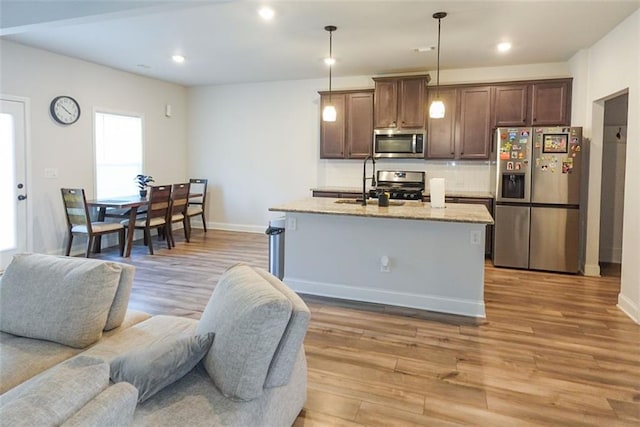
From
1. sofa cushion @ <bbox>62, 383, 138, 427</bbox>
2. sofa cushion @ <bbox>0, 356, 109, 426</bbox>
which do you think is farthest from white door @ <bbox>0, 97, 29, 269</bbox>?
sofa cushion @ <bbox>62, 383, 138, 427</bbox>

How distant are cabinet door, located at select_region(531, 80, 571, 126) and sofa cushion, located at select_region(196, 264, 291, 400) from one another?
5060mm

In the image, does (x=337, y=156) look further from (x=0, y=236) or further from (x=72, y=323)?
(x=72, y=323)

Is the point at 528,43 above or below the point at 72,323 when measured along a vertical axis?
above

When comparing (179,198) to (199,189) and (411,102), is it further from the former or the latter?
(411,102)

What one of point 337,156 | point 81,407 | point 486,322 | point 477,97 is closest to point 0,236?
point 337,156

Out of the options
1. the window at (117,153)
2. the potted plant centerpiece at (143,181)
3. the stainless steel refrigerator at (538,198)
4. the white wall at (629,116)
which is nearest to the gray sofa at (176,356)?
the white wall at (629,116)

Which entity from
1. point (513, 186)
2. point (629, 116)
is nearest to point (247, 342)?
point (629, 116)

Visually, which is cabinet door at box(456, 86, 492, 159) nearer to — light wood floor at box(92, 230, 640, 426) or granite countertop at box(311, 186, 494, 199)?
granite countertop at box(311, 186, 494, 199)

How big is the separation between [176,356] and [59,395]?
0.53 m

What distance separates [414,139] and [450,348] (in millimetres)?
3553

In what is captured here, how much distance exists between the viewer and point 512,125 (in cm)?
551

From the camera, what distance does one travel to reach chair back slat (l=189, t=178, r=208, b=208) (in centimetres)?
731

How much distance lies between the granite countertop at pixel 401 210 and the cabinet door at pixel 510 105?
83.6 inches

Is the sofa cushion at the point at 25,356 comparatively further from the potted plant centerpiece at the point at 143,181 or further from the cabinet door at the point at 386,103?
the cabinet door at the point at 386,103
